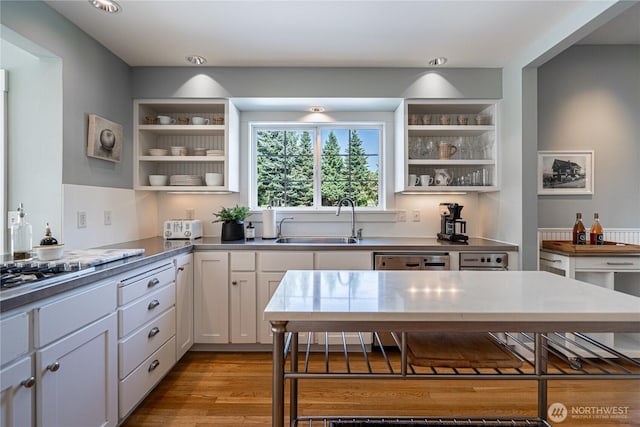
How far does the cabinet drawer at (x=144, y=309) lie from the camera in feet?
5.70

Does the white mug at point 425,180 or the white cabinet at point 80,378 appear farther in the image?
the white mug at point 425,180

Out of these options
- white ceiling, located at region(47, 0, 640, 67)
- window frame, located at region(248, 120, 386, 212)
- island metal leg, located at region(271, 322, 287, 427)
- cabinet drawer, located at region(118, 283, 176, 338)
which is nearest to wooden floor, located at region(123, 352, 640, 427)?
cabinet drawer, located at region(118, 283, 176, 338)

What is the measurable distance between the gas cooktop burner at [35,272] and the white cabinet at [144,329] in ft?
0.92

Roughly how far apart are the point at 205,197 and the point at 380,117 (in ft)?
6.44

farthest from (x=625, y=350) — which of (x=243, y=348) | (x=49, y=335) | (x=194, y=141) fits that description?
(x=194, y=141)

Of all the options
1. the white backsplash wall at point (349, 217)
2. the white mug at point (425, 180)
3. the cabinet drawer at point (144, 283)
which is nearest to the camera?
the cabinet drawer at point (144, 283)

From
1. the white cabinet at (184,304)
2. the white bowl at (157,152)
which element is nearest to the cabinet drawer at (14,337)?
the white cabinet at (184,304)

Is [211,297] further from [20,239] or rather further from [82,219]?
[20,239]

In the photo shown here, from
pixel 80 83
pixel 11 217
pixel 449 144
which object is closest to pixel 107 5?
pixel 80 83

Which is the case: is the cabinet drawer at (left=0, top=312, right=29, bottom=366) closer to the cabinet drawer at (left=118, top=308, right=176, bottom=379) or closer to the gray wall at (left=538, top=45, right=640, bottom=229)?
the cabinet drawer at (left=118, top=308, right=176, bottom=379)

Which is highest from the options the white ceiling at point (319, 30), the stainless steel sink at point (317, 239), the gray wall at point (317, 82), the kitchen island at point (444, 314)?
the white ceiling at point (319, 30)

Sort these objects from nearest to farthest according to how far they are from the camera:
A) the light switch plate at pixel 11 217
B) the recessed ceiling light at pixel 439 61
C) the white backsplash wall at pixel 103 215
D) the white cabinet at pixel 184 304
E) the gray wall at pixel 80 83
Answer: the gray wall at pixel 80 83 → the light switch plate at pixel 11 217 → the white backsplash wall at pixel 103 215 → the white cabinet at pixel 184 304 → the recessed ceiling light at pixel 439 61

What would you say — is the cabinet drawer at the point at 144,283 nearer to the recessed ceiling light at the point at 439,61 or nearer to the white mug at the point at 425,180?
the white mug at the point at 425,180

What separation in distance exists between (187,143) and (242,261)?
56.4 inches
